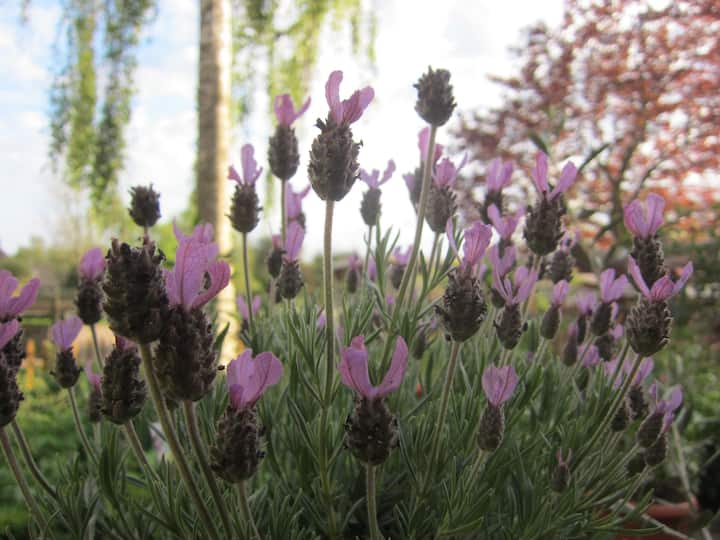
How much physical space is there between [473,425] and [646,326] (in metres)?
0.26

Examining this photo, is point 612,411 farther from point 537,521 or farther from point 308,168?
point 308,168

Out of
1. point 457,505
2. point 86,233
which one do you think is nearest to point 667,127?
point 457,505

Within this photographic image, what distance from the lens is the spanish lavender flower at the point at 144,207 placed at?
1.01 m

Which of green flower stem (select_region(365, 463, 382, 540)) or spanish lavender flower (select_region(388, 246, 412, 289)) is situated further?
spanish lavender flower (select_region(388, 246, 412, 289))

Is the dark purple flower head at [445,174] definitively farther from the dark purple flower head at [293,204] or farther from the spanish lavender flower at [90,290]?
the spanish lavender flower at [90,290]

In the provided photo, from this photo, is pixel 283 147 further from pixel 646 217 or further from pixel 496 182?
pixel 646 217

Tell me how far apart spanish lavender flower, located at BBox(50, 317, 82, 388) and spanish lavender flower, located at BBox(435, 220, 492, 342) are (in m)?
0.54

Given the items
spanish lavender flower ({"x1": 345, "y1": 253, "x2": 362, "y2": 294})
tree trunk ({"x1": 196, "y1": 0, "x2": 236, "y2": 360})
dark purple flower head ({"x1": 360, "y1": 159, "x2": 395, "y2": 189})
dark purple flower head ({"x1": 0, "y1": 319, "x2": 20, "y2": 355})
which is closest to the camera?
dark purple flower head ({"x1": 0, "y1": 319, "x2": 20, "y2": 355})

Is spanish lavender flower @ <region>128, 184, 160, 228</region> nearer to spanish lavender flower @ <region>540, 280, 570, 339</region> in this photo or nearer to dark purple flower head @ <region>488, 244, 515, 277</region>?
dark purple flower head @ <region>488, 244, 515, 277</region>

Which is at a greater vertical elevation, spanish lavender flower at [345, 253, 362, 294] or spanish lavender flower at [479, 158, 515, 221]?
spanish lavender flower at [479, 158, 515, 221]

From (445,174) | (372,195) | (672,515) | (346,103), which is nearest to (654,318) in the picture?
(445,174)

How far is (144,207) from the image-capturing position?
1013mm

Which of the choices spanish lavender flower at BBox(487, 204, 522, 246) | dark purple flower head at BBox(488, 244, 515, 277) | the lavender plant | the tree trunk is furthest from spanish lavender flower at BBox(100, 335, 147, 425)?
the tree trunk

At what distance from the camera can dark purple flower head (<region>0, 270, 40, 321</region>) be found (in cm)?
65
